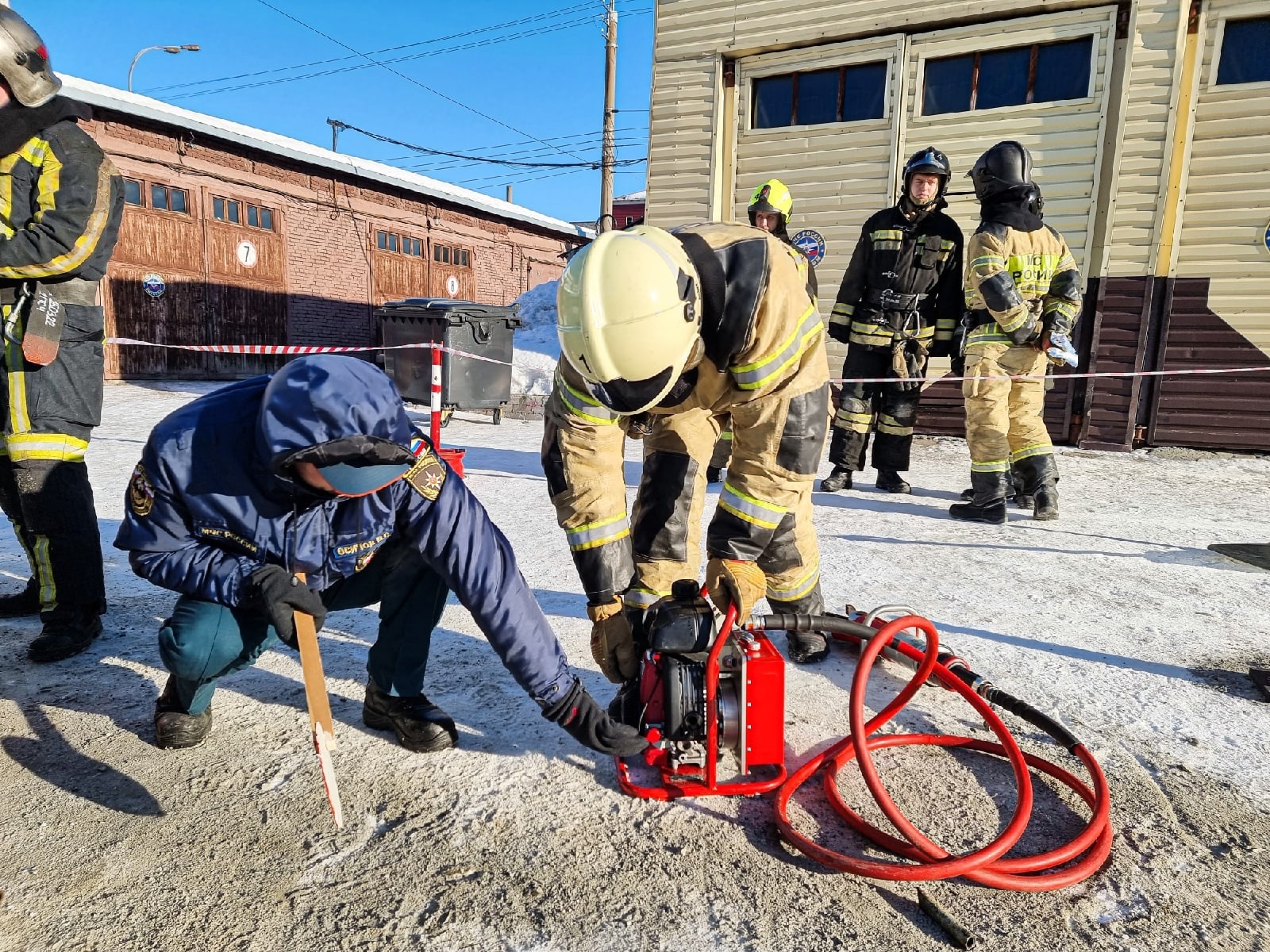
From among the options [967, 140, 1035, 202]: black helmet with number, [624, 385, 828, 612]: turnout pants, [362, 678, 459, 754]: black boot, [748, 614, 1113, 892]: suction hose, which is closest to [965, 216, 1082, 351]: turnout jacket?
[967, 140, 1035, 202]: black helmet with number

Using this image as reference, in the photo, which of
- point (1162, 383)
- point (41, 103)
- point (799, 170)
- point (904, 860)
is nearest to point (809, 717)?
point (904, 860)

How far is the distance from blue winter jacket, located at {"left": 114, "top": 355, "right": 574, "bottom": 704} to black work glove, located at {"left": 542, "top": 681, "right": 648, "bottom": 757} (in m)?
0.03

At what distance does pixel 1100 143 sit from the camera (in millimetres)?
7254

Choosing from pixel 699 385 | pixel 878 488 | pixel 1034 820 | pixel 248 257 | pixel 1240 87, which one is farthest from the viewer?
pixel 248 257

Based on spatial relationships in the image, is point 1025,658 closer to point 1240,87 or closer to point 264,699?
point 264,699

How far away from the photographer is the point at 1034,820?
6.42 ft

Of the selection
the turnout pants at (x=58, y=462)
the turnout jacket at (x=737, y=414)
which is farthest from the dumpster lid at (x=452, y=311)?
the turnout jacket at (x=737, y=414)

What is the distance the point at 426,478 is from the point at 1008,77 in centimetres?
806

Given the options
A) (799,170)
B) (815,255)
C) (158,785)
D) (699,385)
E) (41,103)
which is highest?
(799,170)

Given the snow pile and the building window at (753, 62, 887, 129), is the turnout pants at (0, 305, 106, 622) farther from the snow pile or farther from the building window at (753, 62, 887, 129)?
the building window at (753, 62, 887, 129)

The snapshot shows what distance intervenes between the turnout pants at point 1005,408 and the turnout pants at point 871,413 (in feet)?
1.82

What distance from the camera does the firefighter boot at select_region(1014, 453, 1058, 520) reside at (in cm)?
477

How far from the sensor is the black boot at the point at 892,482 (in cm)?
563

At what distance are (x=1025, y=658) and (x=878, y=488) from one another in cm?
302
